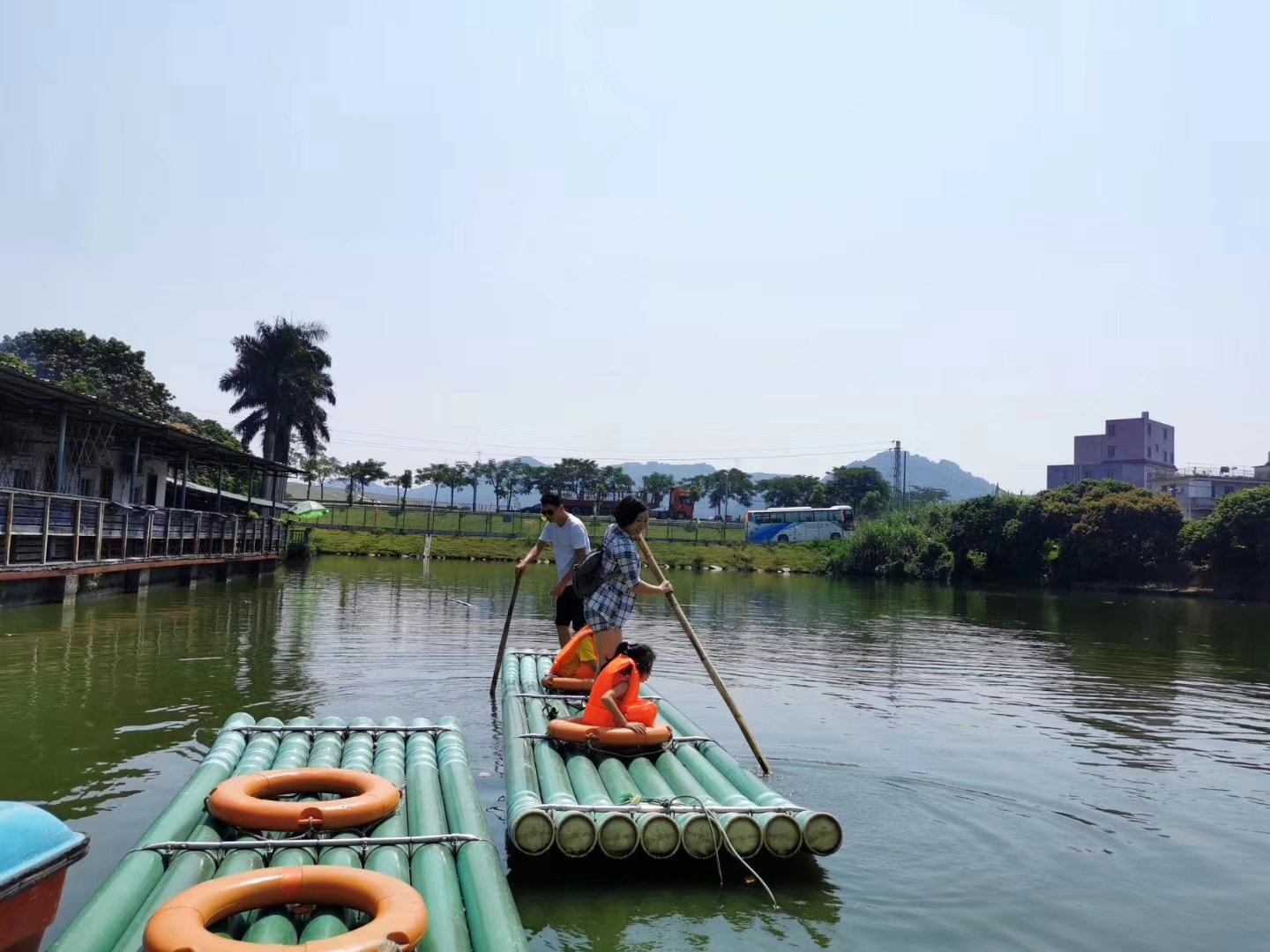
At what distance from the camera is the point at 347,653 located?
14406mm

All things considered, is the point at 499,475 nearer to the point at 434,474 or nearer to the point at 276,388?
the point at 434,474

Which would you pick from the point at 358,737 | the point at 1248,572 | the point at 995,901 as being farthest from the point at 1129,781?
the point at 1248,572

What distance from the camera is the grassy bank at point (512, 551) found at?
53.8 m

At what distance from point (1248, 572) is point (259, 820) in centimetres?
4967

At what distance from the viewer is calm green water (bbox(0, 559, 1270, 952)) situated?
549cm

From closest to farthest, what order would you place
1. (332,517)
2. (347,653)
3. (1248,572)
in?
(347,653)
(1248,572)
(332,517)

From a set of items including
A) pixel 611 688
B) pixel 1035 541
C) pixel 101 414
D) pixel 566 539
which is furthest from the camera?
pixel 1035 541

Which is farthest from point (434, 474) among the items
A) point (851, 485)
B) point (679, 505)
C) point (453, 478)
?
point (851, 485)

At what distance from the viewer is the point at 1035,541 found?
5091cm

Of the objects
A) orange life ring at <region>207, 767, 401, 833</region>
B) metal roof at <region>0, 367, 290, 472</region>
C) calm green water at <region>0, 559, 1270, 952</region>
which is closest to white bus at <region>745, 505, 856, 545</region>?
metal roof at <region>0, 367, 290, 472</region>

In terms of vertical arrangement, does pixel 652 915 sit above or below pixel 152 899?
below

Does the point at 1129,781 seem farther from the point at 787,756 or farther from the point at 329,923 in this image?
the point at 329,923

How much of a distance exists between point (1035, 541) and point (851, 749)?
4590cm

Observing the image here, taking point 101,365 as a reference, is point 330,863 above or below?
below
